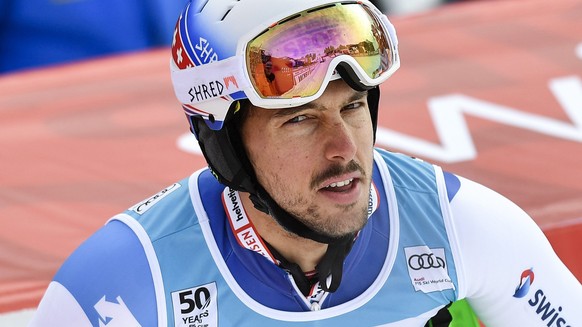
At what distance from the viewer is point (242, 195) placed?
8.03 ft

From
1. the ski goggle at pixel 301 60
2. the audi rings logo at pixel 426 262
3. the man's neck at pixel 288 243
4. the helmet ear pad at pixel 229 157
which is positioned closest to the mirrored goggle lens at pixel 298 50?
the ski goggle at pixel 301 60

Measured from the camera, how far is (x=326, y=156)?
86.3 inches

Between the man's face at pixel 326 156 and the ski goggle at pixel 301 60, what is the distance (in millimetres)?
46

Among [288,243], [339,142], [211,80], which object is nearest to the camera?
[339,142]

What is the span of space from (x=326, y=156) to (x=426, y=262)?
40 cm

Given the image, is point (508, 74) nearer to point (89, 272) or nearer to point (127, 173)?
point (127, 173)

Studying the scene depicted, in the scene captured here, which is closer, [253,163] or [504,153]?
[253,163]

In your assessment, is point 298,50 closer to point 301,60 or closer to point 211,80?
point 301,60

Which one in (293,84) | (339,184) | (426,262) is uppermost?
(293,84)

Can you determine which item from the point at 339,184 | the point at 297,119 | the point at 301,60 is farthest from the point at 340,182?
the point at 301,60

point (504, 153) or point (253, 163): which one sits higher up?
point (253, 163)

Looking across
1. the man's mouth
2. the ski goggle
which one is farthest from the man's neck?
the ski goggle

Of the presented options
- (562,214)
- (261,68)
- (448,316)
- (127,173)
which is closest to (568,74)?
(562,214)

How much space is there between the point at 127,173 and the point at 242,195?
57.8 inches
